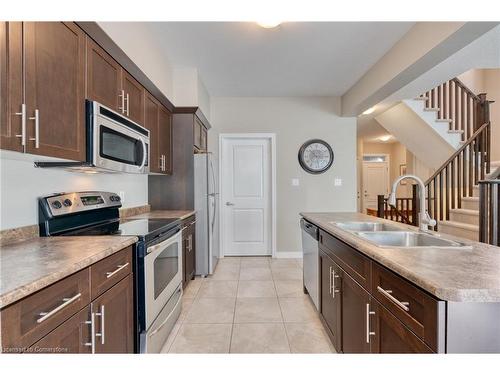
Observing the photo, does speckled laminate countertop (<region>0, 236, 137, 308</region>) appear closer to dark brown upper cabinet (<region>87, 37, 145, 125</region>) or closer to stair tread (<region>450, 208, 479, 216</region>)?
dark brown upper cabinet (<region>87, 37, 145, 125</region>)

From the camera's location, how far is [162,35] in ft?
8.91

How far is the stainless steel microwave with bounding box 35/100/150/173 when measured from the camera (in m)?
1.72

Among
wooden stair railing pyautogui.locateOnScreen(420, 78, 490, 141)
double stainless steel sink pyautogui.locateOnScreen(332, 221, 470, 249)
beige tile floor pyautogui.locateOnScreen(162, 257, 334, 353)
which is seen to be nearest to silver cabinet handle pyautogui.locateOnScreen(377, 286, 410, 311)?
double stainless steel sink pyautogui.locateOnScreen(332, 221, 470, 249)

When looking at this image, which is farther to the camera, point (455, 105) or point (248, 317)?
point (455, 105)

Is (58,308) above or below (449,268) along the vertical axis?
below

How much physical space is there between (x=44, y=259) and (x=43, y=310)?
0.94 feet

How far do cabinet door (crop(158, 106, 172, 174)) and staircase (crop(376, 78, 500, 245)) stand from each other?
3637 millimetres

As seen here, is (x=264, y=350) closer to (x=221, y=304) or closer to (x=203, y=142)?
(x=221, y=304)

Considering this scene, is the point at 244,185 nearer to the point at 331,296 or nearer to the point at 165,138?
the point at 165,138

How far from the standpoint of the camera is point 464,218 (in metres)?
3.95

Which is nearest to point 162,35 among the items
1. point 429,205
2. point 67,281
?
point 67,281

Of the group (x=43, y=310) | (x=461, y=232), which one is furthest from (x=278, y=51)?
(x=461, y=232)

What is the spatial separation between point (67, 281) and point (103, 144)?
106cm

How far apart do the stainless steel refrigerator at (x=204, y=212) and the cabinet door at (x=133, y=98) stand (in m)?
1.05
